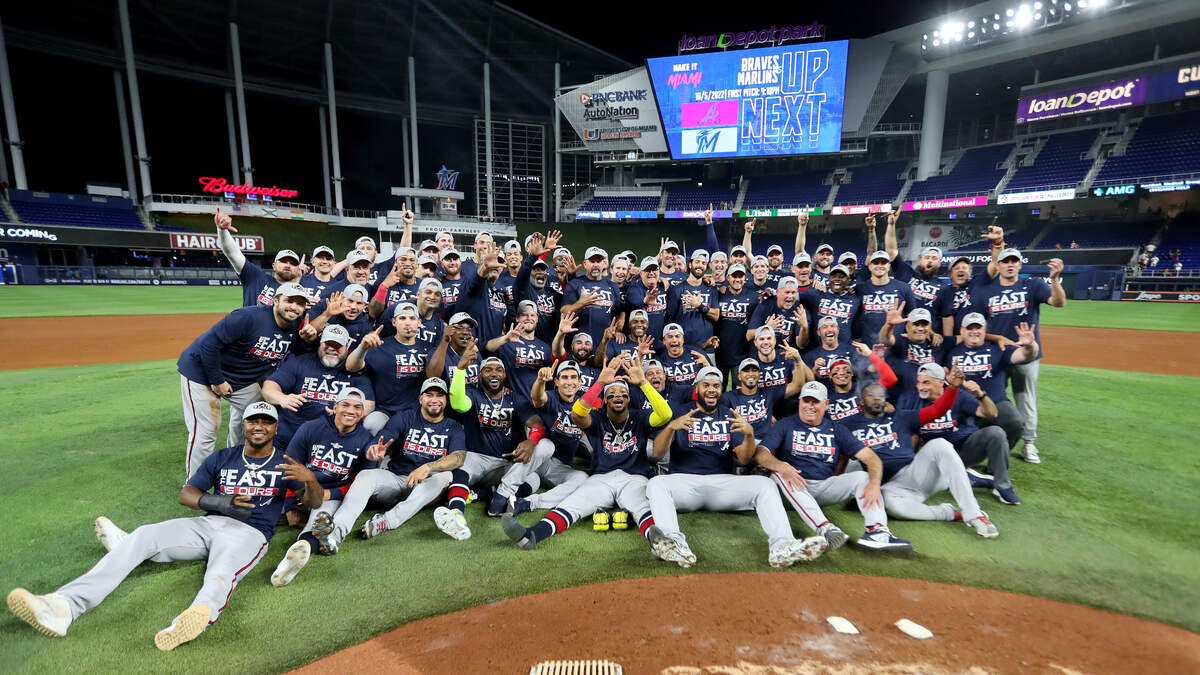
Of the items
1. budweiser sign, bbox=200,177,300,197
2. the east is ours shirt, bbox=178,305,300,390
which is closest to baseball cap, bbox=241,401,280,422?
the east is ours shirt, bbox=178,305,300,390

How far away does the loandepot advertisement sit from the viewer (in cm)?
3319

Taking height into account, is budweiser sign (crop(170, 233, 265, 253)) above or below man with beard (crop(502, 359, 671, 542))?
above

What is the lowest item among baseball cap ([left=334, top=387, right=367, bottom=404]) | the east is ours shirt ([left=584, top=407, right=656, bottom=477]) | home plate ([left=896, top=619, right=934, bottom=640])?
home plate ([left=896, top=619, right=934, bottom=640])

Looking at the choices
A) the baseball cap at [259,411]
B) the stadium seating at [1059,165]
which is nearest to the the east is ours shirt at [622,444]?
→ the baseball cap at [259,411]

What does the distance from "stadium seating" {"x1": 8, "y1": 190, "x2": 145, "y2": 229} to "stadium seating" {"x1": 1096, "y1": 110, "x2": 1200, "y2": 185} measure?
61.5 meters

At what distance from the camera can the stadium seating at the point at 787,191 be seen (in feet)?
131

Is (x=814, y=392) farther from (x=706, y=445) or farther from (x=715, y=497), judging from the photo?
(x=715, y=497)

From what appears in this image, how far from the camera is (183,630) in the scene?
3.13 metres

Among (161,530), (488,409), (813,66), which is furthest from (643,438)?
(813,66)

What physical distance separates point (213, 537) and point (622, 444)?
342 cm

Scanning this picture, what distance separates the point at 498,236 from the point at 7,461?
42.1 meters

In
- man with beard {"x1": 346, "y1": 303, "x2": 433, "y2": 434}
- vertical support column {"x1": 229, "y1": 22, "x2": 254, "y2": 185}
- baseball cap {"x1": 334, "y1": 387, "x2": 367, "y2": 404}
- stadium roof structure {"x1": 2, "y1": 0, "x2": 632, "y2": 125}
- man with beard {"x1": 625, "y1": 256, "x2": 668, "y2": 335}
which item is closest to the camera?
baseball cap {"x1": 334, "y1": 387, "x2": 367, "y2": 404}

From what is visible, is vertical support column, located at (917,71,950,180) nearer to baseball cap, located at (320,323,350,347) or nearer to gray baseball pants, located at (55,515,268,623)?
baseball cap, located at (320,323,350,347)

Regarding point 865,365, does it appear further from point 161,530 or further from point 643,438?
point 161,530
